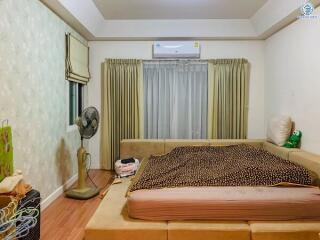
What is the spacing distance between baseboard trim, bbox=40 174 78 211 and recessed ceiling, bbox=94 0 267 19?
255cm

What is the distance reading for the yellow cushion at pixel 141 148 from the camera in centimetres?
458

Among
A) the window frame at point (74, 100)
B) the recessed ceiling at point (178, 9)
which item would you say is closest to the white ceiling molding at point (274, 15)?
the recessed ceiling at point (178, 9)

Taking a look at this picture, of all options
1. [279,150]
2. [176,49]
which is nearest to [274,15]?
[176,49]

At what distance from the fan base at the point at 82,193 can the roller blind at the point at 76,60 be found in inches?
61.4

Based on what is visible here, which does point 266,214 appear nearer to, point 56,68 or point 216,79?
point 56,68

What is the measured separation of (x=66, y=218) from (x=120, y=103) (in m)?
2.50

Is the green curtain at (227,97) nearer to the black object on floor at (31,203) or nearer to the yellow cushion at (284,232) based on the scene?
the yellow cushion at (284,232)

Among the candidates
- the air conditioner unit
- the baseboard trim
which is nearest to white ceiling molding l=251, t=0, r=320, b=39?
the air conditioner unit

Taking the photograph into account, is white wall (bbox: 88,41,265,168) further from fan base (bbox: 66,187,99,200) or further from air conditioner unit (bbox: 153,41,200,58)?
fan base (bbox: 66,187,99,200)

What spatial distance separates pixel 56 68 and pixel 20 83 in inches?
39.7

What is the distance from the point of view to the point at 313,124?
3.51m

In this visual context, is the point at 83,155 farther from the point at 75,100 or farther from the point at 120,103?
the point at 120,103

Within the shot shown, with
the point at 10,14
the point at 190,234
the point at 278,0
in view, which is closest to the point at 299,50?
the point at 278,0

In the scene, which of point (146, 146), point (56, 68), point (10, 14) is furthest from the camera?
point (146, 146)
